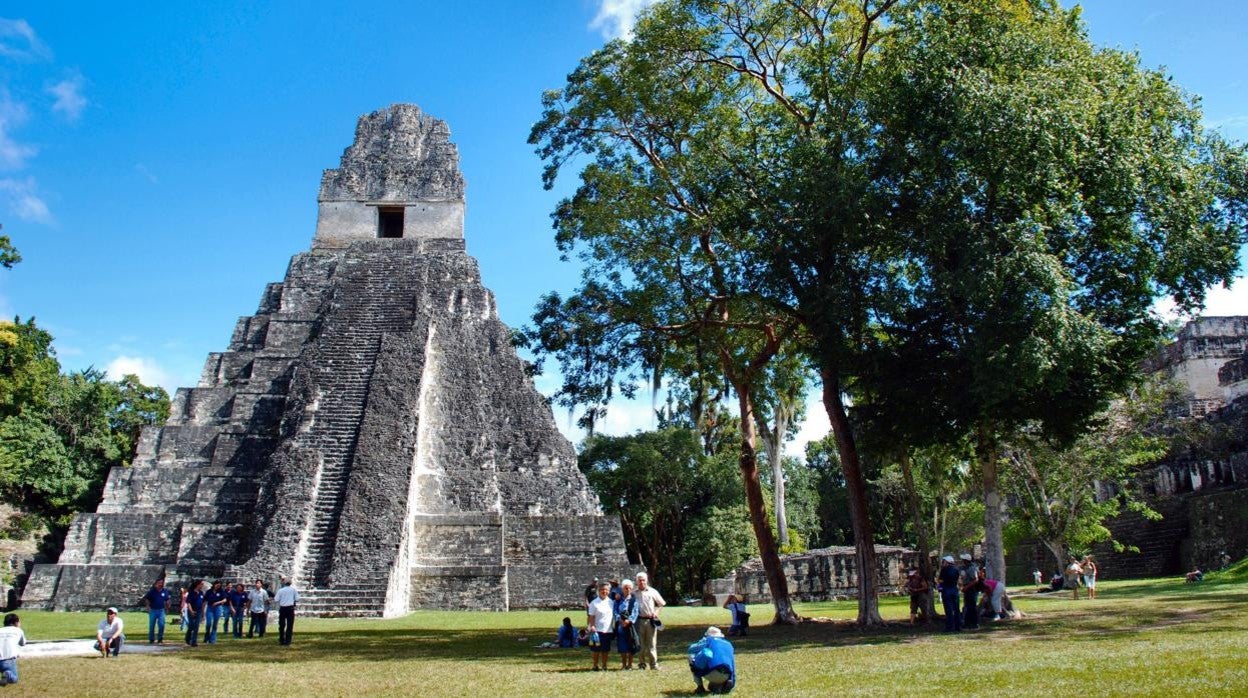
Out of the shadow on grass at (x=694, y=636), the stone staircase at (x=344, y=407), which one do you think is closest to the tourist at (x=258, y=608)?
the shadow on grass at (x=694, y=636)

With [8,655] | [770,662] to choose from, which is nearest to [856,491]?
[770,662]

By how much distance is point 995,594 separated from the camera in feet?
41.1

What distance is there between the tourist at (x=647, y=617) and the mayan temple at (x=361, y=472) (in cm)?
775

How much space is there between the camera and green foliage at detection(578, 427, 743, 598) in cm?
3106

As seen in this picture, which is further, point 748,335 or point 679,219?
point 748,335

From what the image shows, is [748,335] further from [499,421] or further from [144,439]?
[144,439]

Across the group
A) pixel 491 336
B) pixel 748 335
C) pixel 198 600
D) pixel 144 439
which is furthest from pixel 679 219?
pixel 144 439

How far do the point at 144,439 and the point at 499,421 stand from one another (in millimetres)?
7886

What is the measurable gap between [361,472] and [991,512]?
1131cm

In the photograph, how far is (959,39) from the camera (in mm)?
11492

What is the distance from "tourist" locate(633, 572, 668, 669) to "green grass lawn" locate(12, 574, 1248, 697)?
27 cm

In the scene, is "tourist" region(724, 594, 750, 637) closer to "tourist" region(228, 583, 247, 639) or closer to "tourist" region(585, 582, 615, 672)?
"tourist" region(585, 582, 615, 672)

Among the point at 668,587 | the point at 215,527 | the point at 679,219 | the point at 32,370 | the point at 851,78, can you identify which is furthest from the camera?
the point at 668,587

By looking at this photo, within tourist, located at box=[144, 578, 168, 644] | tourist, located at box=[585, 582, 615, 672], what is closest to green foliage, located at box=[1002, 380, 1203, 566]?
tourist, located at box=[585, 582, 615, 672]
